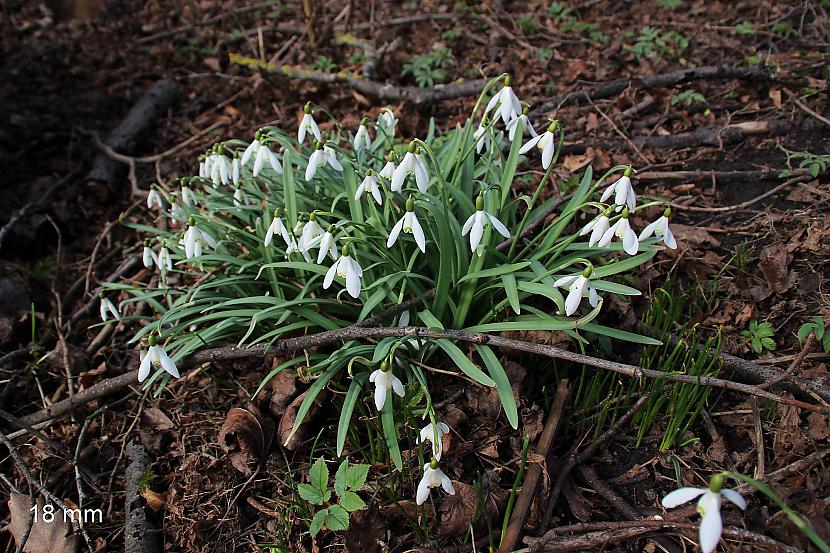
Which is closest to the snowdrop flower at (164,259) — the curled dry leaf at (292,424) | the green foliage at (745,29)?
the curled dry leaf at (292,424)

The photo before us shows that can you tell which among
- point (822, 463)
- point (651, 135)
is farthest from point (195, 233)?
point (651, 135)

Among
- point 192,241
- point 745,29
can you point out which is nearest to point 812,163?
point 745,29

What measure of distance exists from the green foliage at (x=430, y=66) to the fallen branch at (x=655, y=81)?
78 centimetres

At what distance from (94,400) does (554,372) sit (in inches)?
70.2

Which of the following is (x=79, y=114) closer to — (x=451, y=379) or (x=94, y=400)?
(x=94, y=400)

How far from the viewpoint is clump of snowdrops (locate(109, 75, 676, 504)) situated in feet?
6.18

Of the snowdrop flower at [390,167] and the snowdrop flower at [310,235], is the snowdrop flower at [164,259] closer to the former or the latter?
the snowdrop flower at [310,235]

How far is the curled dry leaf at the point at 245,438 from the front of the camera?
2.09m

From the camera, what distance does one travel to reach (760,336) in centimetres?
217

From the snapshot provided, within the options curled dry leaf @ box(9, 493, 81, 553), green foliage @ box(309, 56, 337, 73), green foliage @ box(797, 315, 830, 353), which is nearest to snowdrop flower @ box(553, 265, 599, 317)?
green foliage @ box(797, 315, 830, 353)

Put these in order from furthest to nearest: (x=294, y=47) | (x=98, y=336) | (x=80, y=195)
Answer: (x=294, y=47)
(x=80, y=195)
(x=98, y=336)

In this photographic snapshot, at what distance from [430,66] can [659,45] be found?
151 centimetres

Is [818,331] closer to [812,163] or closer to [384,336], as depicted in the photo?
[812,163]

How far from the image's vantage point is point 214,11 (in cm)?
517
